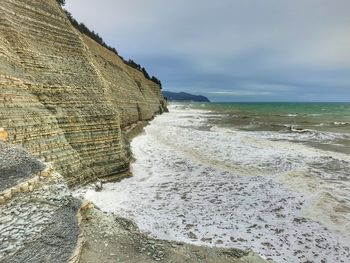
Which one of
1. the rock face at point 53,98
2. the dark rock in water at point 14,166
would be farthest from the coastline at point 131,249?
the rock face at point 53,98

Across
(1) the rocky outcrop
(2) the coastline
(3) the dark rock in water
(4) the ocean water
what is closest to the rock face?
(3) the dark rock in water

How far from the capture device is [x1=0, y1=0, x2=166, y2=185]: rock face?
9.27 metres

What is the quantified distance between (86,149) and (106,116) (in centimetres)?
182

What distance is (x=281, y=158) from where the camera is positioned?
653 inches

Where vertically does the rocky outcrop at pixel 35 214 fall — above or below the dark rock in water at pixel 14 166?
below

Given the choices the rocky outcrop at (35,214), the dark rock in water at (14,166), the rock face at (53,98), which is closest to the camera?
the rocky outcrop at (35,214)

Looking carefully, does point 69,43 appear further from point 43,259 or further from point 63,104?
point 43,259

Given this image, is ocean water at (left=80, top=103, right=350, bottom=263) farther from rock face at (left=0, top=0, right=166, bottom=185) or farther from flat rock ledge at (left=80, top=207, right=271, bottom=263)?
rock face at (left=0, top=0, right=166, bottom=185)

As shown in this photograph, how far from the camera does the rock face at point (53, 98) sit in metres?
9.27

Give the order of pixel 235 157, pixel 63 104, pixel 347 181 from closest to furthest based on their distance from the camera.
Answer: pixel 63 104 → pixel 347 181 → pixel 235 157

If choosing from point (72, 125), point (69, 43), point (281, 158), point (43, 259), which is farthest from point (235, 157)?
point (43, 259)

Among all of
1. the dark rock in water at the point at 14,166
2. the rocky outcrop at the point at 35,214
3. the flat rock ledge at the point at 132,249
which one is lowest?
the flat rock ledge at the point at 132,249

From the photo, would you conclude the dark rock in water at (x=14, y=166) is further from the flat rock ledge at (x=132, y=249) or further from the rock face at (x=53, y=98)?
the flat rock ledge at (x=132, y=249)

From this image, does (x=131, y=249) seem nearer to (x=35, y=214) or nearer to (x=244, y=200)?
(x=35, y=214)
